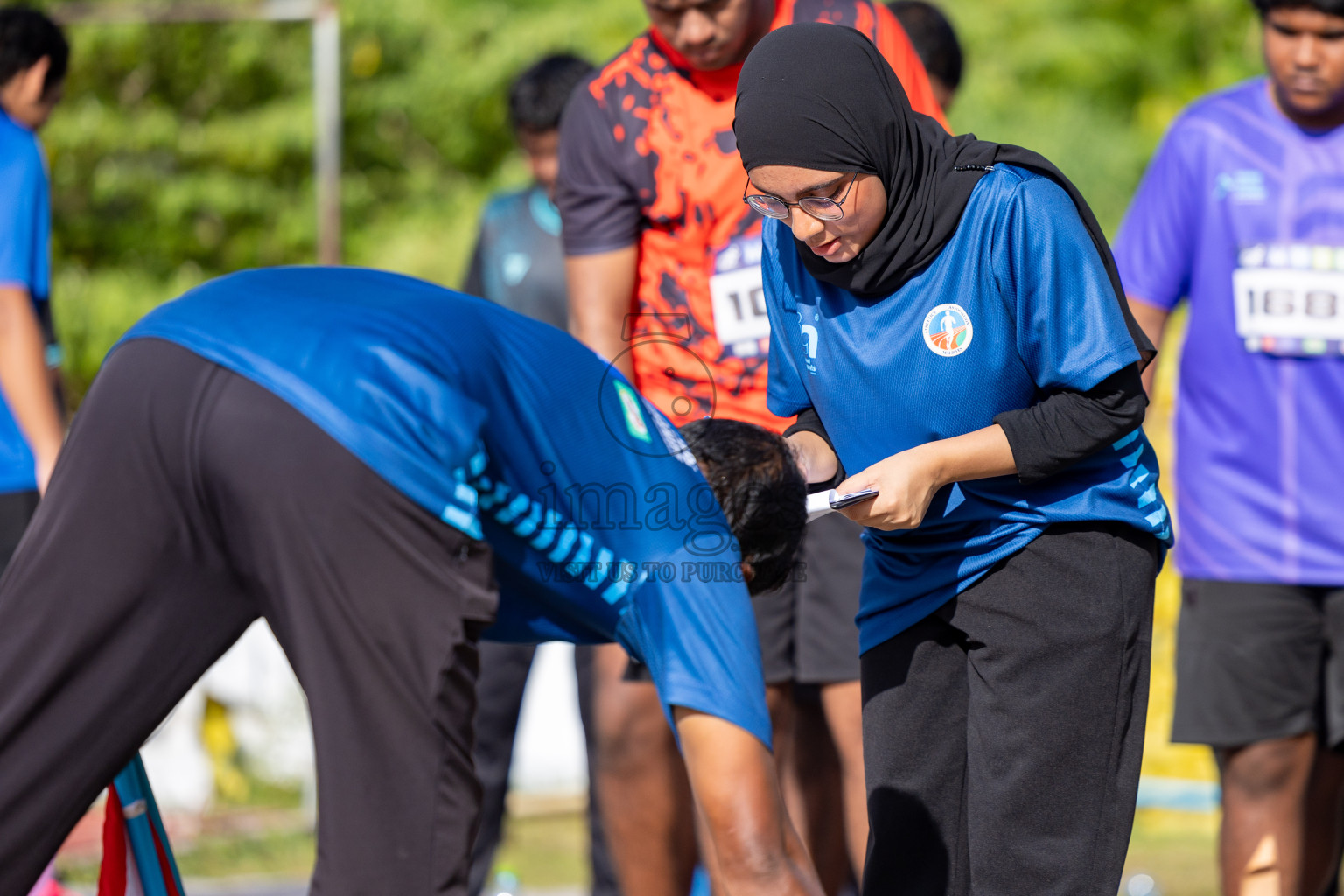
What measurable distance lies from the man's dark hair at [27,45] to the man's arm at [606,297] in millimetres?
1663

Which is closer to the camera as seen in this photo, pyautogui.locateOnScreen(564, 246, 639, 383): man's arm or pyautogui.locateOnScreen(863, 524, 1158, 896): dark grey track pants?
pyautogui.locateOnScreen(863, 524, 1158, 896): dark grey track pants

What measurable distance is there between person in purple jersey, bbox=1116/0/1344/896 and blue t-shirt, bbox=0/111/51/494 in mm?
2836

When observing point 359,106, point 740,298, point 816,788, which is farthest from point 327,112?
point 359,106

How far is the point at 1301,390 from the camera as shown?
138 inches

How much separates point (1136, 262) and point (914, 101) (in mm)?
907

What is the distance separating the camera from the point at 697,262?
334 cm

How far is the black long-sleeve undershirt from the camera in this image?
225 centimetres

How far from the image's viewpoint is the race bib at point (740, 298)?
3252 millimetres

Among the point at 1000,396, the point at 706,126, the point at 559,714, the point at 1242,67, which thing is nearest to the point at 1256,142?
the point at 706,126

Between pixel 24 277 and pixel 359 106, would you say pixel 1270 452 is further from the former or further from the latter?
pixel 359 106

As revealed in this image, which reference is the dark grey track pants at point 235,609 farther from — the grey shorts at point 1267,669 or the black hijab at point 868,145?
the grey shorts at point 1267,669

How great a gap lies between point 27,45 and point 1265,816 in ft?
12.0

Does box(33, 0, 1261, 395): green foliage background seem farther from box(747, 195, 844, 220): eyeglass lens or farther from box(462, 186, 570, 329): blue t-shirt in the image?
box(747, 195, 844, 220): eyeglass lens

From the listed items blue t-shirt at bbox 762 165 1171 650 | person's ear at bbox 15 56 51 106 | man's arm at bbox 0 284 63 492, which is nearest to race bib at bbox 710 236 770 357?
blue t-shirt at bbox 762 165 1171 650
